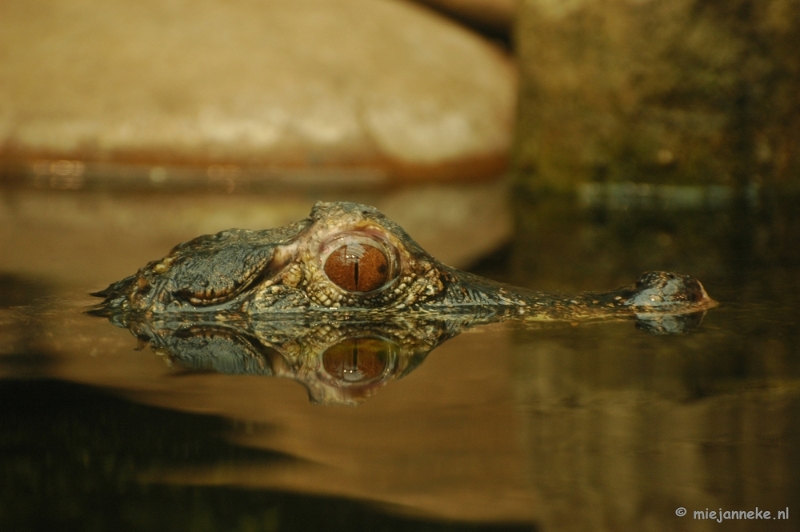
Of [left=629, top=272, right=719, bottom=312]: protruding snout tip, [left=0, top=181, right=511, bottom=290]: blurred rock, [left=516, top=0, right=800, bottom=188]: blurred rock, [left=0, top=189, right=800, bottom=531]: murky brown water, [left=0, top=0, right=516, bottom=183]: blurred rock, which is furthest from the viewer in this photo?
[left=0, top=0, right=516, bottom=183]: blurred rock

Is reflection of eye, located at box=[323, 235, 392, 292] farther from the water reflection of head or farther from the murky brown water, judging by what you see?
the murky brown water

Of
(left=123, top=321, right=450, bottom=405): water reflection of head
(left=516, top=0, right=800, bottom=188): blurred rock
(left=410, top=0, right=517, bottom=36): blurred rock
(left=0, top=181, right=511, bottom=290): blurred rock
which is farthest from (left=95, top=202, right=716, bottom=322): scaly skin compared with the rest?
(left=410, top=0, right=517, bottom=36): blurred rock

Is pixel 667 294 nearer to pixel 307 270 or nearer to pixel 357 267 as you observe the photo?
pixel 357 267

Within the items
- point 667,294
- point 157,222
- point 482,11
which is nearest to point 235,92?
point 157,222

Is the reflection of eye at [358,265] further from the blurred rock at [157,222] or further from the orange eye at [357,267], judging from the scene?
the blurred rock at [157,222]

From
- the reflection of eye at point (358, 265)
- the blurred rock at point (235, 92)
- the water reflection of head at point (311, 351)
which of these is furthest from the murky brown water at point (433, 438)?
the blurred rock at point (235, 92)

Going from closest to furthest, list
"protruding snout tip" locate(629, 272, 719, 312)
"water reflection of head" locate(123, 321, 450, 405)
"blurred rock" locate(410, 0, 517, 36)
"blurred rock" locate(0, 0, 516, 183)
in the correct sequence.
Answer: "water reflection of head" locate(123, 321, 450, 405), "protruding snout tip" locate(629, 272, 719, 312), "blurred rock" locate(0, 0, 516, 183), "blurred rock" locate(410, 0, 517, 36)
